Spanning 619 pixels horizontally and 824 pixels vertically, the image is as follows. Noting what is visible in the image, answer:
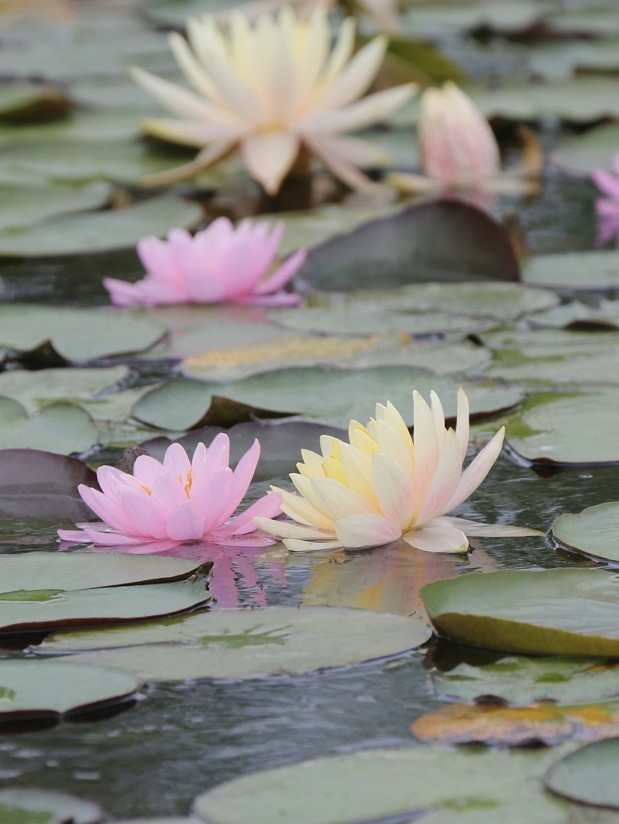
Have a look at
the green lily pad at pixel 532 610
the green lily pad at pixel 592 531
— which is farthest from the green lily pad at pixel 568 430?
the green lily pad at pixel 532 610

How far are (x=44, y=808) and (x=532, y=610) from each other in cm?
54

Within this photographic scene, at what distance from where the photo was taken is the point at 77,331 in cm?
263

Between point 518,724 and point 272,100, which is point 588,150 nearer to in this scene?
point 272,100

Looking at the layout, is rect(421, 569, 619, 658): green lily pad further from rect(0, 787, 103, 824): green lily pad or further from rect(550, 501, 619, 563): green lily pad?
rect(0, 787, 103, 824): green lily pad

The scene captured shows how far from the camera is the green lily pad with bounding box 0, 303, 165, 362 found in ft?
8.30

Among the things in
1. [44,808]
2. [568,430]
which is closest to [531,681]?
[44,808]

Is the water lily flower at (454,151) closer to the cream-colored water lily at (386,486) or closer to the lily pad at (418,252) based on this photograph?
the lily pad at (418,252)

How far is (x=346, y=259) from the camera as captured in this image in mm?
3088

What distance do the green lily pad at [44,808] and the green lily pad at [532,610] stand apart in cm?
43

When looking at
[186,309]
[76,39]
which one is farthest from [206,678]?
[76,39]

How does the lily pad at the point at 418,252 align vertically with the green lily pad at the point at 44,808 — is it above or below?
above

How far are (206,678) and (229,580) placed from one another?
9.4 inches

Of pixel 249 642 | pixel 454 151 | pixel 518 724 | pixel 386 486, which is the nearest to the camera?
pixel 518 724

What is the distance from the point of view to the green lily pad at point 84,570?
5.00ft
